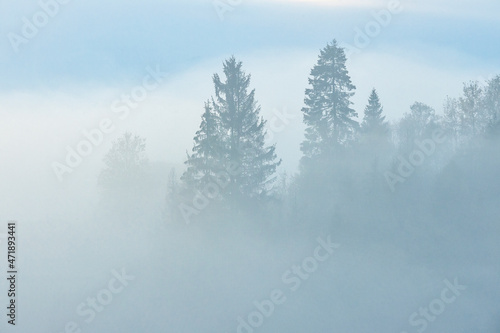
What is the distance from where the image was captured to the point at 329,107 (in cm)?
5012

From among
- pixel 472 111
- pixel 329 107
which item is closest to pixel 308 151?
pixel 329 107

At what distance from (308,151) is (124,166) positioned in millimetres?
17865

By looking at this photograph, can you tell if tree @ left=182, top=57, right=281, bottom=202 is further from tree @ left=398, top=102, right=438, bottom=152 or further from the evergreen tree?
tree @ left=398, top=102, right=438, bottom=152

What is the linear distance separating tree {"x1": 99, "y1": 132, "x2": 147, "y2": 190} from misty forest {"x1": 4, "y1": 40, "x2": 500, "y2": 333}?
23.3 feet

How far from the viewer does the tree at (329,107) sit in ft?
163

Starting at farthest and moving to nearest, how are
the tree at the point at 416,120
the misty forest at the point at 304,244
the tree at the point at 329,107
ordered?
1. the tree at the point at 416,120
2. the tree at the point at 329,107
3. the misty forest at the point at 304,244

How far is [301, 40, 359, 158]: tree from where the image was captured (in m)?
49.7

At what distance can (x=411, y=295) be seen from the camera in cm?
3744

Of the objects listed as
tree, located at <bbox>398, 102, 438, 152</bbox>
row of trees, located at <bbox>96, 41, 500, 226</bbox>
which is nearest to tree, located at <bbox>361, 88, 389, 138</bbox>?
row of trees, located at <bbox>96, 41, 500, 226</bbox>

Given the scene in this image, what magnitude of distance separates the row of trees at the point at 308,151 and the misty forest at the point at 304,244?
0.34 ft

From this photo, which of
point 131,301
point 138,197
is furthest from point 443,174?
point 138,197

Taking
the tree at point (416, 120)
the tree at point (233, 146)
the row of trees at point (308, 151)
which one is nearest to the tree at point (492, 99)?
the row of trees at point (308, 151)

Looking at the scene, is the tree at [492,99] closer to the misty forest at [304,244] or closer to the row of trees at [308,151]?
the row of trees at [308,151]

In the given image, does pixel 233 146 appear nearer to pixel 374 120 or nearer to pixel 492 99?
pixel 374 120
